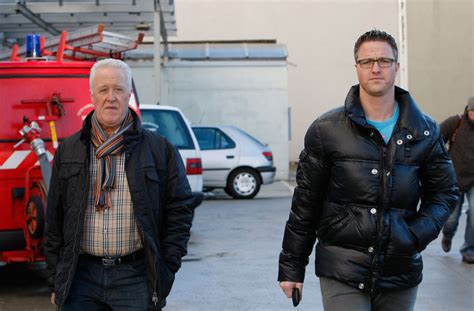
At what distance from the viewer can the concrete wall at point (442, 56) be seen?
106 ft

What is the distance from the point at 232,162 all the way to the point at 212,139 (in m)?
0.65

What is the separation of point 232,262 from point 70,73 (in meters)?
3.05

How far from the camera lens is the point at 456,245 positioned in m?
11.1

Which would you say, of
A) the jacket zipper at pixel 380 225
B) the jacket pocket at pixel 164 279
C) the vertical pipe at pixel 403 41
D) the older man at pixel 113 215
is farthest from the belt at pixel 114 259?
the vertical pipe at pixel 403 41

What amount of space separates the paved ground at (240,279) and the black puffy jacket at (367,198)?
11.6 feet

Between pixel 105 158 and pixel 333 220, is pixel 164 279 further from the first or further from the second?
pixel 333 220

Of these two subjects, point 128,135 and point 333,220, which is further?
point 128,135

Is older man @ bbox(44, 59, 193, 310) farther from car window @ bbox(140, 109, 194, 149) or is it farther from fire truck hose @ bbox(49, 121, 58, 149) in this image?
car window @ bbox(140, 109, 194, 149)

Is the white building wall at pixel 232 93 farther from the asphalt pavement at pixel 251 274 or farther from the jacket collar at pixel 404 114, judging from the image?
the jacket collar at pixel 404 114

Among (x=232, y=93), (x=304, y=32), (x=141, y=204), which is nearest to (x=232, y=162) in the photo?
(x=232, y=93)

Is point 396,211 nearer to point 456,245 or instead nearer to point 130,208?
point 130,208

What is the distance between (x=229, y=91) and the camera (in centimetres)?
2395

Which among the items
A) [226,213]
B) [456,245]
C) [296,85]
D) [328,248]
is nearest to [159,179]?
[328,248]

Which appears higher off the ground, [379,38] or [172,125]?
[379,38]
